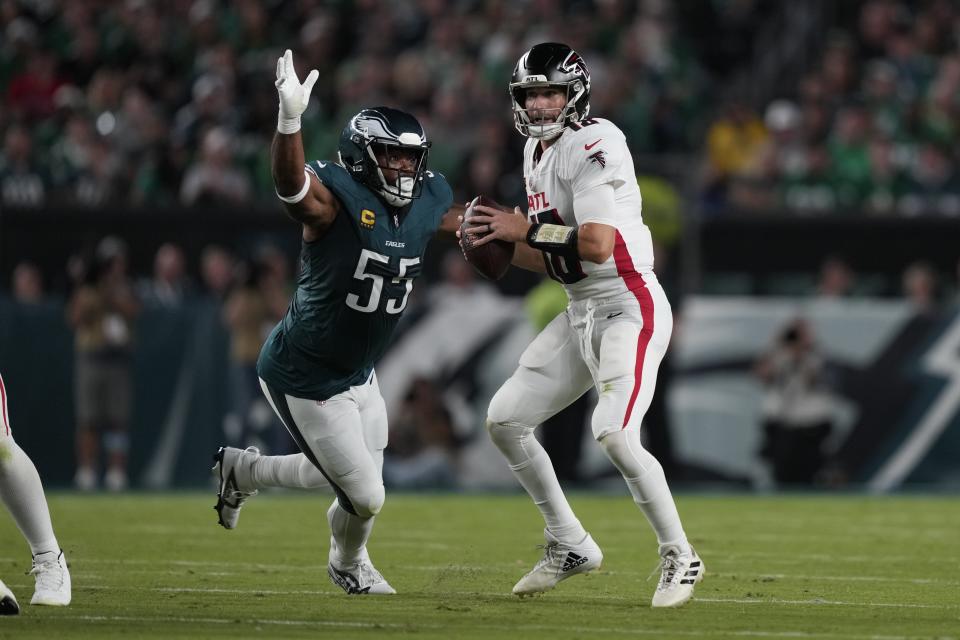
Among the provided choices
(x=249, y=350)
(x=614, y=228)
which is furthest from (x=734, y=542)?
(x=249, y=350)

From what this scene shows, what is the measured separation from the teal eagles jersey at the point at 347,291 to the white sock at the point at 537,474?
1.98 feet

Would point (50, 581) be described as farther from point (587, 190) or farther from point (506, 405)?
point (587, 190)

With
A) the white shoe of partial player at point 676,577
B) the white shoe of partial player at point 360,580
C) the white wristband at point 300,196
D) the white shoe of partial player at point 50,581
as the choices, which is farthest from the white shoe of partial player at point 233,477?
the white shoe of partial player at point 676,577

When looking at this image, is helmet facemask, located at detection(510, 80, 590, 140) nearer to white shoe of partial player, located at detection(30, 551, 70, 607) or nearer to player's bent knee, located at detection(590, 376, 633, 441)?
player's bent knee, located at detection(590, 376, 633, 441)

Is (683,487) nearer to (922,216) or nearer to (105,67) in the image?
(922,216)

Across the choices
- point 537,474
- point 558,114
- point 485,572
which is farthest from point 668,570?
point 558,114

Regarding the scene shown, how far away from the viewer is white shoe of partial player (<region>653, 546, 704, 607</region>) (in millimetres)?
6121

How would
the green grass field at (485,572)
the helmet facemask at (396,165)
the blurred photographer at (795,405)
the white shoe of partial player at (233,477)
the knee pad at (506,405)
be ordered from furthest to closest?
the blurred photographer at (795,405) < the white shoe of partial player at (233,477) < the knee pad at (506,405) < the helmet facemask at (396,165) < the green grass field at (485,572)

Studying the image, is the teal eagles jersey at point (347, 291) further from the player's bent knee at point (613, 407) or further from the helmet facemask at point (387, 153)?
the player's bent knee at point (613, 407)

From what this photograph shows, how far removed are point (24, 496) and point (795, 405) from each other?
7719mm

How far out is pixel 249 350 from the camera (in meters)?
12.8

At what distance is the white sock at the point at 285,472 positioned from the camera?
6.77 m

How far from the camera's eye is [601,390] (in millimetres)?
6328

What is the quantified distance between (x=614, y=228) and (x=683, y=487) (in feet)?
22.4
